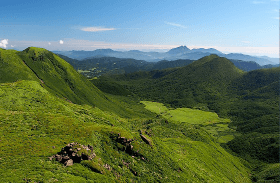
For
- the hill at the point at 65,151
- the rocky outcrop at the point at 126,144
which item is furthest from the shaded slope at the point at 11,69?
the rocky outcrop at the point at 126,144

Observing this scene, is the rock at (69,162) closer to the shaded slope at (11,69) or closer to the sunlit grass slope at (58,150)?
the sunlit grass slope at (58,150)

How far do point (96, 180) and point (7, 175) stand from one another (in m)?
17.9

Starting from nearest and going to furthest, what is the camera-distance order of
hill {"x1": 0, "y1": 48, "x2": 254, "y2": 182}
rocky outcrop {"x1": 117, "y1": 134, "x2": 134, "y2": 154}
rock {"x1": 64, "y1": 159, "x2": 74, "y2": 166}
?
hill {"x1": 0, "y1": 48, "x2": 254, "y2": 182} → rock {"x1": 64, "y1": 159, "x2": 74, "y2": 166} → rocky outcrop {"x1": 117, "y1": 134, "x2": 134, "y2": 154}

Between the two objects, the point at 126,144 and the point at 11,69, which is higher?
the point at 11,69

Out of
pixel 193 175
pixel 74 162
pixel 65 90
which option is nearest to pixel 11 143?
pixel 74 162

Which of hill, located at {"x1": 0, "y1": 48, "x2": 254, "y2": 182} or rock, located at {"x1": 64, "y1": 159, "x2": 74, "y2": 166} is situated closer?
hill, located at {"x1": 0, "y1": 48, "x2": 254, "y2": 182}

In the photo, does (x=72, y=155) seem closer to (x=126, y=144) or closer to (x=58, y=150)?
(x=58, y=150)

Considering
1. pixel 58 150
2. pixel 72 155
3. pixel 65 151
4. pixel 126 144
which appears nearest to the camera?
pixel 72 155

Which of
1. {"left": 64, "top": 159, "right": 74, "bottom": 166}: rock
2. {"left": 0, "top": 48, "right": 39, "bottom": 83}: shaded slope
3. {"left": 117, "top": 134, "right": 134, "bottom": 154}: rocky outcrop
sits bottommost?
{"left": 117, "top": 134, "right": 134, "bottom": 154}: rocky outcrop

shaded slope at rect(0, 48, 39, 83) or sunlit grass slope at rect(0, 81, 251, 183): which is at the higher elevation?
shaded slope at rect(0, 48, 39, 83)

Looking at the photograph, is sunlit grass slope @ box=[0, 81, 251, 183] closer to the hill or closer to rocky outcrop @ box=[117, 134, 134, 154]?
the hill

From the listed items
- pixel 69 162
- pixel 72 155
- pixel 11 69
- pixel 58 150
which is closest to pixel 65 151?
pixel 72 155

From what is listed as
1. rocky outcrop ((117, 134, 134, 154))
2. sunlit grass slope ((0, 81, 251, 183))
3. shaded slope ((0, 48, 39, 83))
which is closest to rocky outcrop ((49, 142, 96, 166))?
sunlit grass slope ((0, 81, 251, 183))

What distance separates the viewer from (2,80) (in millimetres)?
145375
